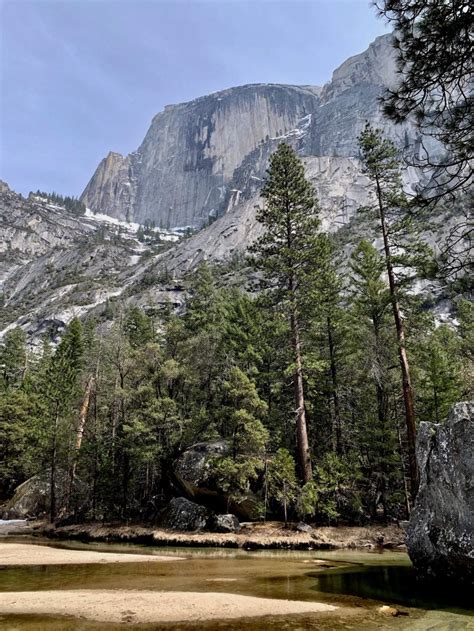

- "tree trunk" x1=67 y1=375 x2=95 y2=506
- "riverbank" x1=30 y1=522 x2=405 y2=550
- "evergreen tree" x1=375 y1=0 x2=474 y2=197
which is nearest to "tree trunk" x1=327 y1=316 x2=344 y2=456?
"riverbank" x1=30 y1=522 x2=405 y2=550

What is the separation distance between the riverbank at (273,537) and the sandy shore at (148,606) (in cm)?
1094

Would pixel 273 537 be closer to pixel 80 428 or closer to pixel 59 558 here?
pixel 59 558

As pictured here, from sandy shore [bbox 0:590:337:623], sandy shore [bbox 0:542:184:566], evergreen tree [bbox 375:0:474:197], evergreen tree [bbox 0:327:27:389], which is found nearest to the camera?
evergreen tree [bbox 375:0:474:197]

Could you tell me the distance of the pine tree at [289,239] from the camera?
24.0 m

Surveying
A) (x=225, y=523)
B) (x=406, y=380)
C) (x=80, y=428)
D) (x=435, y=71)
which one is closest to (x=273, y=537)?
(x=225, y=523)

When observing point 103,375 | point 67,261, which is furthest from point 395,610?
point 67,261

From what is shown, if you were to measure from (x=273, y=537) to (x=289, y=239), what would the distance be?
1604cm

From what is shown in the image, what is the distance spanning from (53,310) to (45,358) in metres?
54.3

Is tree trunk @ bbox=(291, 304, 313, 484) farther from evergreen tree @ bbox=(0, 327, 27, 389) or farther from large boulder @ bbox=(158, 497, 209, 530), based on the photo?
evergreen tree @ bbox=(0, 327, 27, 389)

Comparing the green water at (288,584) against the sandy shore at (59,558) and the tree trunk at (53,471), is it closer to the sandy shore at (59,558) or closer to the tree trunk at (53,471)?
the sandy shore at (59,558)

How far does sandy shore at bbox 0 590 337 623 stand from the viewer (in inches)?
284

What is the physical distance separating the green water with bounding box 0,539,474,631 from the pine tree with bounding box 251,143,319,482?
33.7 feet

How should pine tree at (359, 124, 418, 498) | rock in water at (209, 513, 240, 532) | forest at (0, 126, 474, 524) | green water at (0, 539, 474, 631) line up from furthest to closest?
forest at (0, 126, 474, 524), rock in water at (209, 513, 240, 532), pine tree at (359, 124, 418, 498), green water at (0, 539, 474, 631)

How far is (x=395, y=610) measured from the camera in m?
7.64
